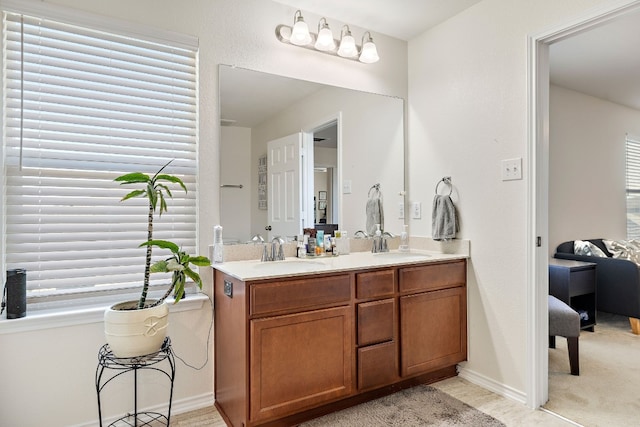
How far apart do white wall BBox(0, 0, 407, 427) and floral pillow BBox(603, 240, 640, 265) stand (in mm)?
3156

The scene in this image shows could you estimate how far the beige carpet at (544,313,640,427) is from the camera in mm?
2021

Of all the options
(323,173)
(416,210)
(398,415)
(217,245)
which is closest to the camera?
(398,415)

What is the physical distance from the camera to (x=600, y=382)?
2.40 metres

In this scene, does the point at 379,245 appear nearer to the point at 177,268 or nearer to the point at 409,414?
the point at 409,414

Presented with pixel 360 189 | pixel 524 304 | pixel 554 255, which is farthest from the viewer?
pixel 554 255

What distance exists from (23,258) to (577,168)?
4.98 m

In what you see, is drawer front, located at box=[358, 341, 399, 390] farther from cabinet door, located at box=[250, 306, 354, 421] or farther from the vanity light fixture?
the vanity light fixture

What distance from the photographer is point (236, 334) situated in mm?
1824

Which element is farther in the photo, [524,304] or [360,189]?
[360,189]

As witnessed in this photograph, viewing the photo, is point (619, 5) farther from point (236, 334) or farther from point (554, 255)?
point (554, 255)

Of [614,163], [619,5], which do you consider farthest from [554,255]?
[619,5]

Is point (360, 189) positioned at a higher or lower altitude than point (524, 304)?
higher

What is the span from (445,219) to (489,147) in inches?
21.1

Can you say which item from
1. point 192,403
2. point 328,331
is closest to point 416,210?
point 328,331
